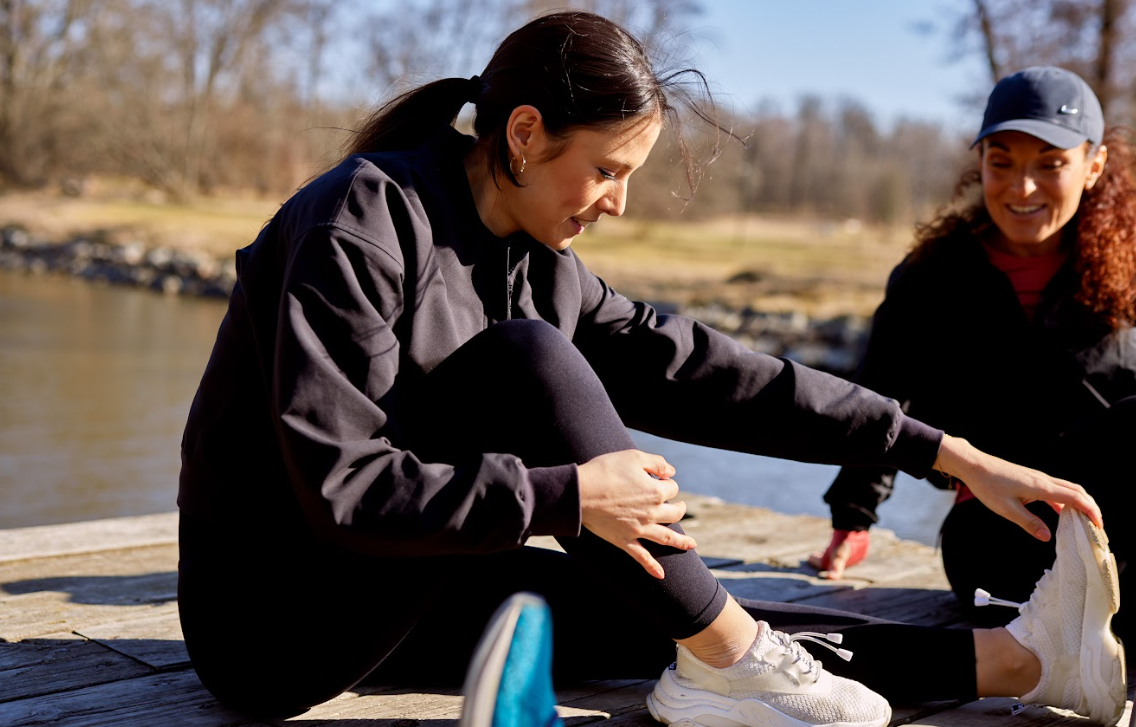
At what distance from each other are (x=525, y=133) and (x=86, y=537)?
170 centimetres

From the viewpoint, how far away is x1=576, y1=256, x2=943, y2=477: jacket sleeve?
1.84 m

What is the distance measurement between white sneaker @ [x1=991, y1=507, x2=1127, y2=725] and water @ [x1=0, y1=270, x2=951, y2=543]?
260 centimetres

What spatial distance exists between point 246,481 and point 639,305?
2.32 ft

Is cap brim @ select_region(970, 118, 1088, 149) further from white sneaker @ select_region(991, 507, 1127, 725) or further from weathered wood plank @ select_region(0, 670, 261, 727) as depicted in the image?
weathered wood plank @ select_region(0, 670, 261, 727)

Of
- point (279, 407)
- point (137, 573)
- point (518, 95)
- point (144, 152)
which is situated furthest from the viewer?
point (144, 152)

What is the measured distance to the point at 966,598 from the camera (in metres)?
2.36

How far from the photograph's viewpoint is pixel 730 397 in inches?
73.7

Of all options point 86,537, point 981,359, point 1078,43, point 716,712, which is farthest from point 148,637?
point 1078,43

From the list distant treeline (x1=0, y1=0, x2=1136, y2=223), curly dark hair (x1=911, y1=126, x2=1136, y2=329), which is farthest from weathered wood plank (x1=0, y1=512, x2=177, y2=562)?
distant treeline (x1=0, y1=0, x2=1136, y2=223)

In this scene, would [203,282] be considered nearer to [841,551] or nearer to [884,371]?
[841,551]

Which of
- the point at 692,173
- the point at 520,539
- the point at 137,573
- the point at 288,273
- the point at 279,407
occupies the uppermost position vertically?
the point at 692,173

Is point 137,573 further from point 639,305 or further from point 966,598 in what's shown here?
point 966,598

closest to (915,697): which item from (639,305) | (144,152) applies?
(639,305)

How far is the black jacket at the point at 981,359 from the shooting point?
238cm
